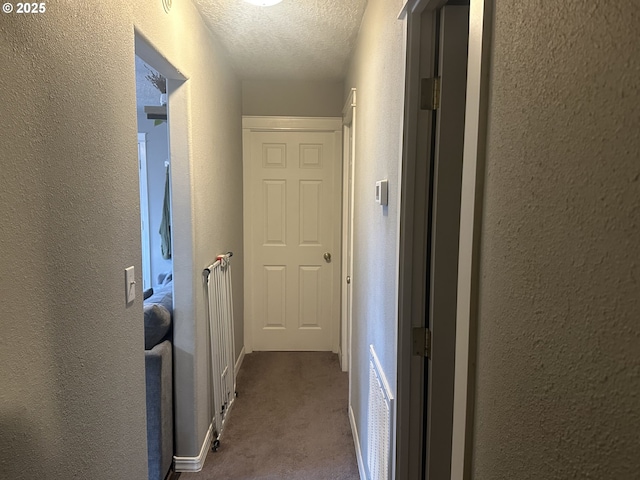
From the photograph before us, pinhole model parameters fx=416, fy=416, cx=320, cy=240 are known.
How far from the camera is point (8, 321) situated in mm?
825

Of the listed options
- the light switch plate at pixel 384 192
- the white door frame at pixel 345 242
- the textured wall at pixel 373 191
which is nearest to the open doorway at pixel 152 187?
the white door frame at pixel 345 242

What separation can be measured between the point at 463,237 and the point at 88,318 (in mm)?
1003

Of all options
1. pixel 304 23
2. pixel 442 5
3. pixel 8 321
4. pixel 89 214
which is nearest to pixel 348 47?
pixel 304 23

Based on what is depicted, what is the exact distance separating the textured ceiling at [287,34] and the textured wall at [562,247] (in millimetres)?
1885

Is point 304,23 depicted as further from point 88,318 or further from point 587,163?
point 587,163

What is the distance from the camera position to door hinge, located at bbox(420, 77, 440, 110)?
4.23 feet

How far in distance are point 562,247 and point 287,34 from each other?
257 cm

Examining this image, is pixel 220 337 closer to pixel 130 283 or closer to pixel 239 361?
pixel 239 361

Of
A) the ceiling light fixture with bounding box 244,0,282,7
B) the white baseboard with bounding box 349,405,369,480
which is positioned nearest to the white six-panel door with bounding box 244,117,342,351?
A: the white baseboard with bounding box 349,405,369,480

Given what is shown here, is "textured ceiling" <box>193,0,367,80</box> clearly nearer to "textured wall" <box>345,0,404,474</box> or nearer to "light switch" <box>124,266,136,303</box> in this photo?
"textured wall" <box>345,0,404,474</box>

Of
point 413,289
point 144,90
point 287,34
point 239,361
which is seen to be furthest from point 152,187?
point 413,289

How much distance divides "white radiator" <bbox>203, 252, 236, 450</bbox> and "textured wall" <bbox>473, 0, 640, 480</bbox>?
1.98m

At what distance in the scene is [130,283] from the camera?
140 cm

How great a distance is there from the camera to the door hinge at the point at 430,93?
1289 millimetres
